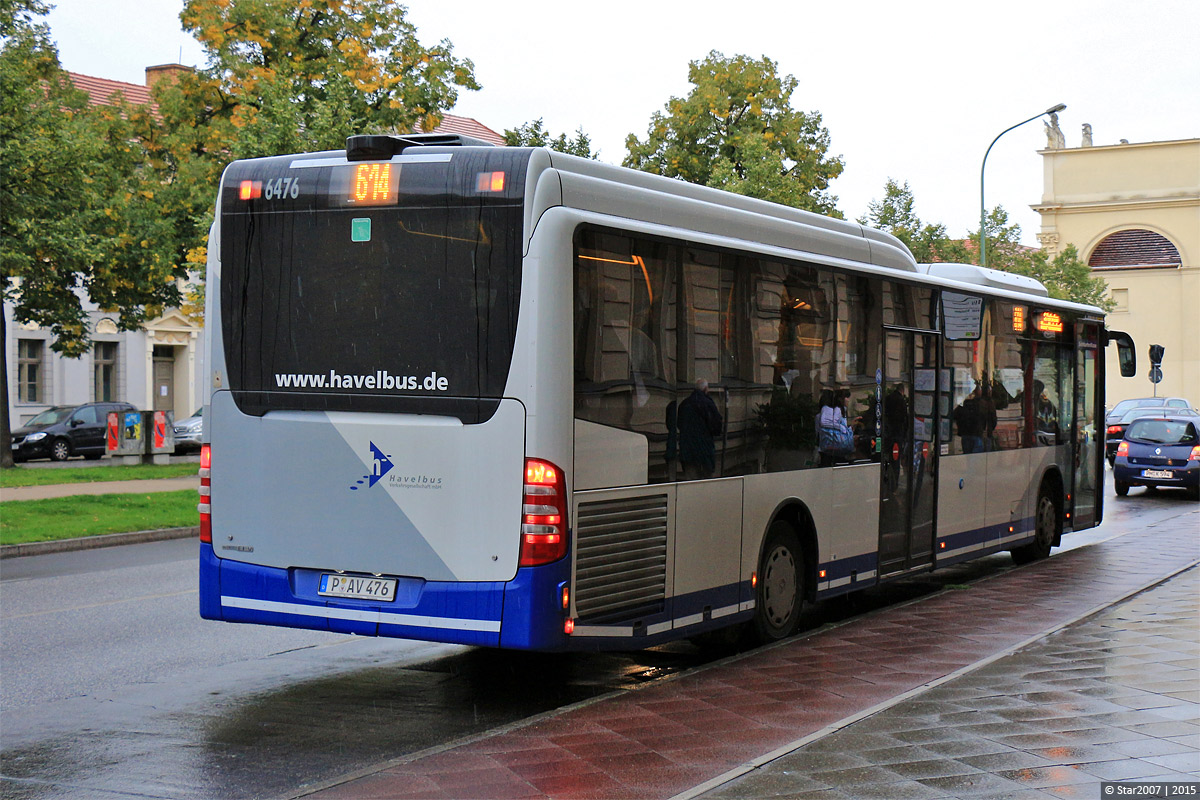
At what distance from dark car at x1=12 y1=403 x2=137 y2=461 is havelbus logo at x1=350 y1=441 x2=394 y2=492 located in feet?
98.4

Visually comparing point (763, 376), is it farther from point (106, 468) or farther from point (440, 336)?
point (106, 468)

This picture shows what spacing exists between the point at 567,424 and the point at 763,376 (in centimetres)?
231

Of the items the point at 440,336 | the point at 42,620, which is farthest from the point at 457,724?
the point at 42,620

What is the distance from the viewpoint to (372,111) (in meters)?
29.5

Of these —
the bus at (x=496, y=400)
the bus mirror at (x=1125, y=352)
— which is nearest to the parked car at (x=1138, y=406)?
the bus mirror at (x=1125, y=352)

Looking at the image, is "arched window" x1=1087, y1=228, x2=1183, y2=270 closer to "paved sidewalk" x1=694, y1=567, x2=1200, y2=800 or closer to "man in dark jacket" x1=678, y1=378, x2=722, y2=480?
"paved sidewalk" x1=694, y1=567, x2=1200, y2=800

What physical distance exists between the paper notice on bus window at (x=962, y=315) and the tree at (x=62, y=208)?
60.5ft

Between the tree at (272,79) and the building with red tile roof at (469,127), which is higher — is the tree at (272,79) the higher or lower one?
the lower one

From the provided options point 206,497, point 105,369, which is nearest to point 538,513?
point 206,497

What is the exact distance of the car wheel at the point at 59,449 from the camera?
115 feet

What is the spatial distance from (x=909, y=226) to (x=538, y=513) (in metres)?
39.4

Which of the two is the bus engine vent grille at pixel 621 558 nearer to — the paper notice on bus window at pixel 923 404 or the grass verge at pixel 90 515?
the paper notice on bus window at pixel 923 404

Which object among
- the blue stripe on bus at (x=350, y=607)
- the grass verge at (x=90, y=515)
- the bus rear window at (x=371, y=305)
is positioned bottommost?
the grass verge at (x=90, y=515)

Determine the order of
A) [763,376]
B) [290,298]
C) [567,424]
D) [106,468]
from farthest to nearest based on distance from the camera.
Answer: [106,468]
[763,376]
[290,298]
[567,424]
